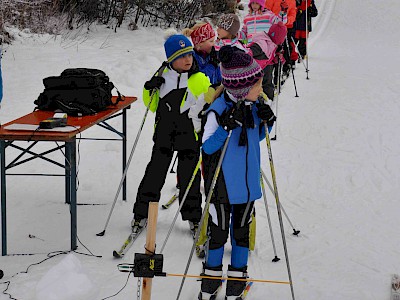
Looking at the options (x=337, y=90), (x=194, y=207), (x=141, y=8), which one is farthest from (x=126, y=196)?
(x=141, y=8)

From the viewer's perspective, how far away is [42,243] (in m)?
5.55

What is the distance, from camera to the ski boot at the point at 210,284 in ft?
14.5

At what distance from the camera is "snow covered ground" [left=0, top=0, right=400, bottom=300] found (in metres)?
4.83

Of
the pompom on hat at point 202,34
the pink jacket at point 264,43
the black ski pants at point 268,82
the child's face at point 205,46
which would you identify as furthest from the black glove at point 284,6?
the child's face at point 205,46

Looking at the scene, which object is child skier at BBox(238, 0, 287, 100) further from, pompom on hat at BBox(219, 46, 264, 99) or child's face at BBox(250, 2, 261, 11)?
pompom on hat at BBox(219, 46, 264, 99)

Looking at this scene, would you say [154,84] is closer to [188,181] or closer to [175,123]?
[175,123]

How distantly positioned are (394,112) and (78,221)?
647 centimetres

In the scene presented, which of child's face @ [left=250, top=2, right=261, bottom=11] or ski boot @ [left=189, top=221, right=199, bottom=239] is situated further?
child's face @ [left=250, top=2, right=261, bottom=11]

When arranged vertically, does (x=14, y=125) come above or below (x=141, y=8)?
above

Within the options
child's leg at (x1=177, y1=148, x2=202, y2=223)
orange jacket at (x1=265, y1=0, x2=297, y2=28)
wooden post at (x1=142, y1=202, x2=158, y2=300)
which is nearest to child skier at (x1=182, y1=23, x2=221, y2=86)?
child's leg at (x1=177, y1=148, x2=202, y2=223)

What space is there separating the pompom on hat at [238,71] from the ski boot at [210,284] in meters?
1.26

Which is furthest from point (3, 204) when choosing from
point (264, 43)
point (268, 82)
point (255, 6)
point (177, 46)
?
point (255, 6)

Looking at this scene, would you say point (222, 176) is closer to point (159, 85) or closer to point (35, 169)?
point (159, 85)

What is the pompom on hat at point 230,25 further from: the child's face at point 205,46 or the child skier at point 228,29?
the child's face at point 205,46
